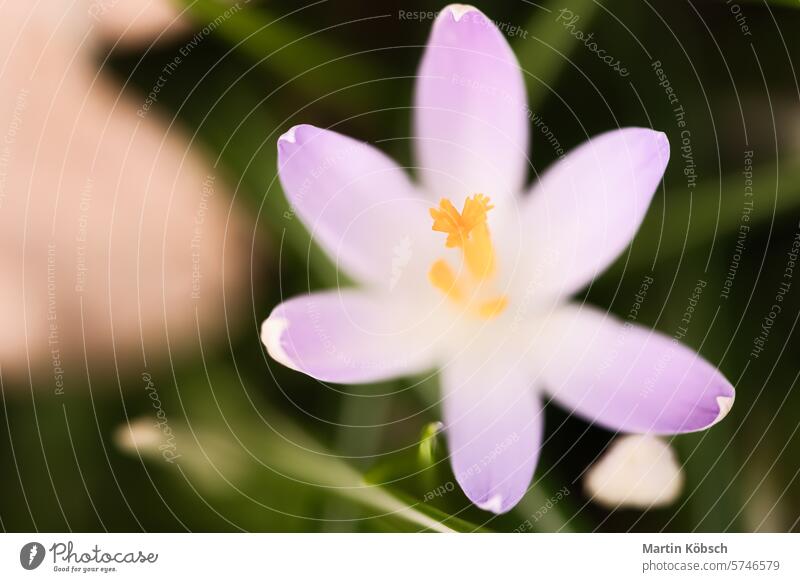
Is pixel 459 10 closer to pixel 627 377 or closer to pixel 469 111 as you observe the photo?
pixel 469 111

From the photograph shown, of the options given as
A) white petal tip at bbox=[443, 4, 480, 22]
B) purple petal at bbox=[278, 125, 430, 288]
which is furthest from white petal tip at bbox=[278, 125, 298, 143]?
white petal tip at bbox=[443, 4, 480, 22]

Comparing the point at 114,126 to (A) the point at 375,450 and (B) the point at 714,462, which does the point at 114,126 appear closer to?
(A) the point at 375,450

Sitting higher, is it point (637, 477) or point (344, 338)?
point (344, 338)

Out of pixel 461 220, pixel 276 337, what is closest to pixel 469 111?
pixel 461 220

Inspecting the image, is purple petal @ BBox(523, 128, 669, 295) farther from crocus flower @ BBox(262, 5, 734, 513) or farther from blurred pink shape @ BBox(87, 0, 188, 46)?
blurred pink shape @ BBox(87, 0, 188, 46)

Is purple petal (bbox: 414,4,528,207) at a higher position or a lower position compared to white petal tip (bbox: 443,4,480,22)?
lower
